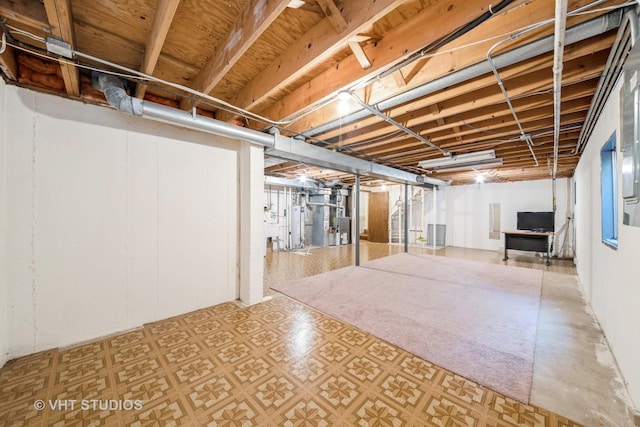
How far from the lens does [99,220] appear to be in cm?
227

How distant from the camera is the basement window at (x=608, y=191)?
233 centimetres

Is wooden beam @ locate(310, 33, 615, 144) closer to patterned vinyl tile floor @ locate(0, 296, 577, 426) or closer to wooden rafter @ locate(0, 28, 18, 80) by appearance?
patterned vinyl tile floor @ locate(0, 296, 577, 426)

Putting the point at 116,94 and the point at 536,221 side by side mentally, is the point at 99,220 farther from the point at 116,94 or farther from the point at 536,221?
the point at 536,221

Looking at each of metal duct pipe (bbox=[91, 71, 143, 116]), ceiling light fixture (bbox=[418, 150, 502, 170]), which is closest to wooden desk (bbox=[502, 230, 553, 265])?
ceiling light fixture (bbox=[418, 150, 502, 170])

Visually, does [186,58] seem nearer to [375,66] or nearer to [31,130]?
[31,130]

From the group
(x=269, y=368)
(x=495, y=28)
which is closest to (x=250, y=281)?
(x=269, y=368)

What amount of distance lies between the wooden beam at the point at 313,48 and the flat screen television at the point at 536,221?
7.32 meters

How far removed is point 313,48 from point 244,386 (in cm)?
238

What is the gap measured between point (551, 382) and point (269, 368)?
2.04 meters

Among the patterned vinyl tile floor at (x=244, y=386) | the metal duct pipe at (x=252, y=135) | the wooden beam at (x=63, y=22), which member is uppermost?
the wooden beam at (x=63, y=22)

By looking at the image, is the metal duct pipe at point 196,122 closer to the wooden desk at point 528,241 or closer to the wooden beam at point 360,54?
the wooden beam at point 360,54

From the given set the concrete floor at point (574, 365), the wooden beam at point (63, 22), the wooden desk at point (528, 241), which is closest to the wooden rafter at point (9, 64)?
the wooden beam at point (63, 22)

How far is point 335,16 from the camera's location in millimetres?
1392

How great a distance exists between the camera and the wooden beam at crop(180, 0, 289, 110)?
1312 millimetres
